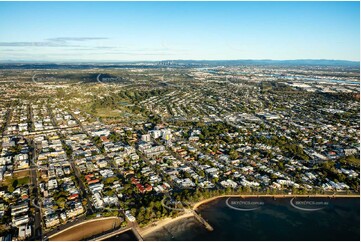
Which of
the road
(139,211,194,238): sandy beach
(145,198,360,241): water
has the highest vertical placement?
the road

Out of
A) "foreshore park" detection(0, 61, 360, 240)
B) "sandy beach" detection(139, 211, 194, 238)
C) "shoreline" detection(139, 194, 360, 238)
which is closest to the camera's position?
"sandy beach" detection(139, 211, 194, 238)

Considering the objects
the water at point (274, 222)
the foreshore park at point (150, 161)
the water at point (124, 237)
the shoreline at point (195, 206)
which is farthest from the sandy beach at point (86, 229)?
the water at point (274, 222)

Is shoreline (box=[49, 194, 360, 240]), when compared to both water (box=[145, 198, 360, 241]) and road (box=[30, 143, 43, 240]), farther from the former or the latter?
road (box=[30, 143, 43, 240])

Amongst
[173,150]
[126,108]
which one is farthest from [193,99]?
[173,150]

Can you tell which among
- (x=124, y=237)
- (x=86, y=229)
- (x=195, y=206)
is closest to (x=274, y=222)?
(x=195, y=206)

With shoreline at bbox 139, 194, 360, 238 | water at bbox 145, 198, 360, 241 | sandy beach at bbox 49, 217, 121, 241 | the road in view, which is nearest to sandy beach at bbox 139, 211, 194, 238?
shoreline at bbox 139, 194, 360, 238

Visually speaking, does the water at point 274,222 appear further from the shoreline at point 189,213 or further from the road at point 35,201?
the road at point 35,201
